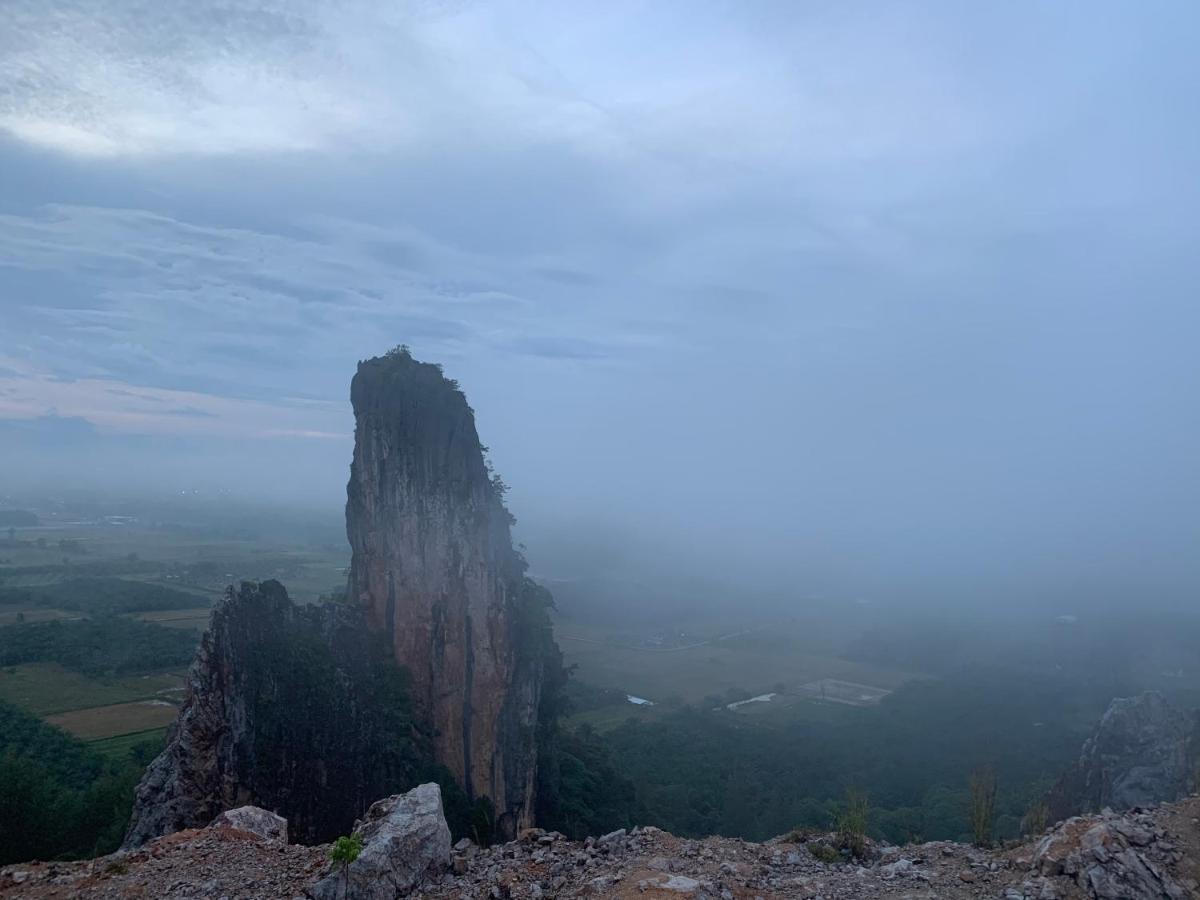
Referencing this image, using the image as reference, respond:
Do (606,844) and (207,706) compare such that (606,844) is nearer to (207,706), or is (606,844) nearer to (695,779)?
(207,706)

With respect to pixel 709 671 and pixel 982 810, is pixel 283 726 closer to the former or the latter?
pixel 982 810

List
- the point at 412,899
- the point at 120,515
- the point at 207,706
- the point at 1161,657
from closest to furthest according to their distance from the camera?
the point at 412,899 → the point at 207,706 → the point at 1161,657 → the point at 120,515

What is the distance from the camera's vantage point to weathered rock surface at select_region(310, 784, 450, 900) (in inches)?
381

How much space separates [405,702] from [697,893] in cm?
1695

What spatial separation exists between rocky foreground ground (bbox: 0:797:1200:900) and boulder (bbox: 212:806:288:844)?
61 cm

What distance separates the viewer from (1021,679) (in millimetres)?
53406

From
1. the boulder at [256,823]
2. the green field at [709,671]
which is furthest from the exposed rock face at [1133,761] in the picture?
the green field at [709,671]

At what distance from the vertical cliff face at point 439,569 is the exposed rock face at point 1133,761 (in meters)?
15.4

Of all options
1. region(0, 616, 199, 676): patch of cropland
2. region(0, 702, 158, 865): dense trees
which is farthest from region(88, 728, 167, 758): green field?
region(0, 616, 199, 676): patch of cropland

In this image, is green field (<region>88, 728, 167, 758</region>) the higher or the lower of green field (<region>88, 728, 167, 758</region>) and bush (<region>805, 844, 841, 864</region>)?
the lower

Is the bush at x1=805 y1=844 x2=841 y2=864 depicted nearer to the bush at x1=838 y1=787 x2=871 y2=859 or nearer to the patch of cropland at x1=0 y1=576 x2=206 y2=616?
the bush at x1=838 y1=787 x2=871 y2=859

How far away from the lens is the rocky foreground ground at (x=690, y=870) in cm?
880

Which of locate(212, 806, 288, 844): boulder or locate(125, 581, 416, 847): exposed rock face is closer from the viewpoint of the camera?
locate(212, 806, 288, 844): boulder

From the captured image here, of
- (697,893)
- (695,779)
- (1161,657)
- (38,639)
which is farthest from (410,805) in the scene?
(1161,657)
